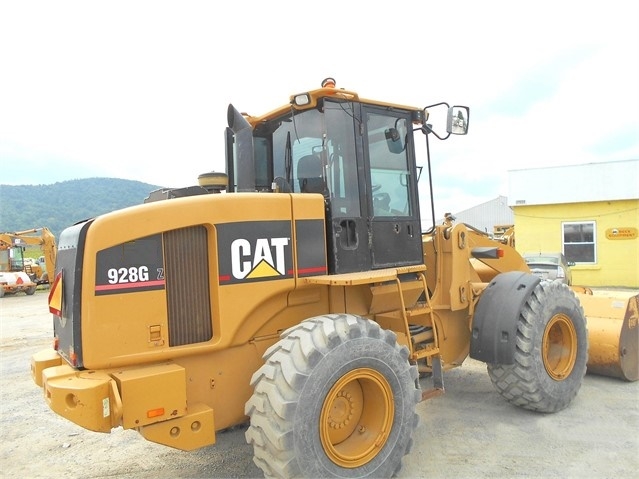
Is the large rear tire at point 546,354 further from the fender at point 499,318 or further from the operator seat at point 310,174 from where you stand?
the operator seat at point 310,174

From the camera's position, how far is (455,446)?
162 inches

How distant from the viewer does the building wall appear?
1661cm

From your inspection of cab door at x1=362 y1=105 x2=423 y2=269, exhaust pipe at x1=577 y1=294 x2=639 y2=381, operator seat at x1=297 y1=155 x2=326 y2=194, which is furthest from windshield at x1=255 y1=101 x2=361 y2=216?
exhaust pipe at x1=577 y1=294 x2=639 y2=381

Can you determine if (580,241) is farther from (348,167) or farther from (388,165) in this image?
(348,167)

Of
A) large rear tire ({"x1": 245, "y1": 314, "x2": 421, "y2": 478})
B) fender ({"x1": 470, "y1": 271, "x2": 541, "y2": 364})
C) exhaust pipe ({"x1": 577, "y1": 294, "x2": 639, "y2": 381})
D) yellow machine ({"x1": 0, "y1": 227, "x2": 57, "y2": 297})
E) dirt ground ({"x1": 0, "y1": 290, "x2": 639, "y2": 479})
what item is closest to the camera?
large rear tire ({"x1": 245, "y1": 314, "x2": 421, "y2": 478})

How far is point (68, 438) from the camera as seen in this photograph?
4645mm

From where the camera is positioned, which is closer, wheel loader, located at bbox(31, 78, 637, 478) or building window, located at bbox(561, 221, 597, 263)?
wheel loader, located at bbox(31, 78, 637, 478)

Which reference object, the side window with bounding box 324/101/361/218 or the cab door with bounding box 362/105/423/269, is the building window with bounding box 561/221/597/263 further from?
the side window with bounding box 324/101/361/218

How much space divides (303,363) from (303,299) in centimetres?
77

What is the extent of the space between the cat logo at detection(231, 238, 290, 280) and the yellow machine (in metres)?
22.1

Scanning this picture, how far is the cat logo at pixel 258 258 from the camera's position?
131 inches

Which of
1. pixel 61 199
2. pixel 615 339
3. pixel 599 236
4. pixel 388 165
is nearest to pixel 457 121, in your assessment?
pixel 388 165

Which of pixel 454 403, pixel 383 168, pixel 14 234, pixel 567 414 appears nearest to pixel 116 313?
pixel 383 168

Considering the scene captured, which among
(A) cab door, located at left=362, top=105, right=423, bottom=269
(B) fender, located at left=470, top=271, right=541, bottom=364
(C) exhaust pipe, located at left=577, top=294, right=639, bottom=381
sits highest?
(A) cab door, located at left=362, top=105, right=423, bottom=269
